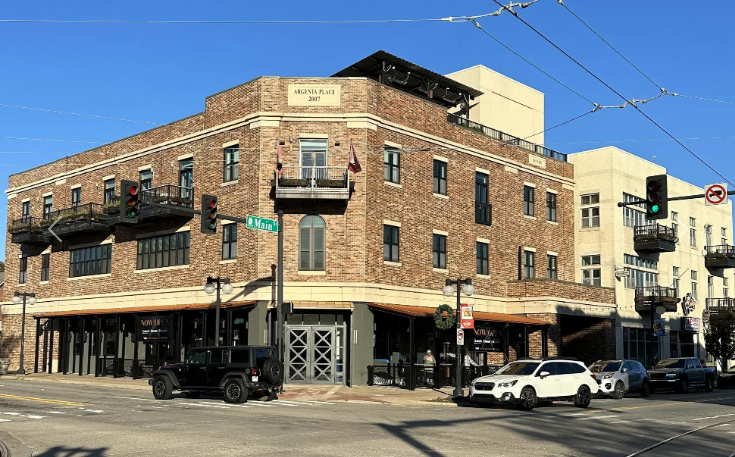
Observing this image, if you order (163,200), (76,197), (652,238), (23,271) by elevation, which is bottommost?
(23,271)

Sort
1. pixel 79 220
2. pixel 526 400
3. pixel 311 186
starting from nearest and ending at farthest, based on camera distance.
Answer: pixel 526 400
pixel 311 186
pixel 79 220

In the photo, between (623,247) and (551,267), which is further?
(623,247)

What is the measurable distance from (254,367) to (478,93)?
26360 millimetres

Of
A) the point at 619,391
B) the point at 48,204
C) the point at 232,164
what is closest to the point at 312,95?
the point at 232,164

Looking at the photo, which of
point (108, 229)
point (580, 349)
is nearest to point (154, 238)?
point (108, 229)

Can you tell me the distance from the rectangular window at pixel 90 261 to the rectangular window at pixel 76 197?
2.62 m

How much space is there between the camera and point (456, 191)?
39562 mm

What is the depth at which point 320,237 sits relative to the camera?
34250 mm

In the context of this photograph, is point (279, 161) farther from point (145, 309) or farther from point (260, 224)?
point (145, 309)

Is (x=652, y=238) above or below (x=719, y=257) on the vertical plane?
above

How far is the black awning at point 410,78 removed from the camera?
4097 cm

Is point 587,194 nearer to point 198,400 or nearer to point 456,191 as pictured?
point 456,191

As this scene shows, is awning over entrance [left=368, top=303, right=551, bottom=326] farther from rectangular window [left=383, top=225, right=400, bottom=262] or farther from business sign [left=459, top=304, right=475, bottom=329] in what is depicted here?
business sign [left=459, top=304, right=475, bottom=329]

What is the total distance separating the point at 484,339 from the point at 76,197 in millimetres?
24114
